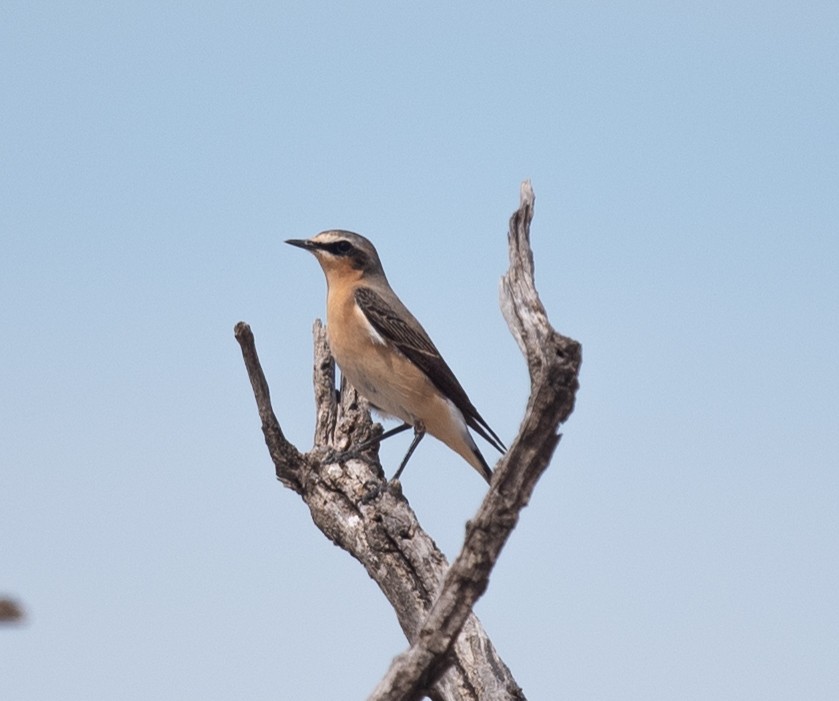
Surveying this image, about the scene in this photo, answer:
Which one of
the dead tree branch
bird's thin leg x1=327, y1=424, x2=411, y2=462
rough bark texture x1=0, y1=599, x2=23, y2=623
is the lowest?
rough bark texture x1=0, y1=599, x2=23, y2=623

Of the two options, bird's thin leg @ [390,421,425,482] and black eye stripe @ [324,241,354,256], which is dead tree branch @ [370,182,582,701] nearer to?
bird's thin leg @ [390,421,425,482]

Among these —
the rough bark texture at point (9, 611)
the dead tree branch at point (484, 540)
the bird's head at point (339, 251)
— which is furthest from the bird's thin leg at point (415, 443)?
the rough bark texture at point (9, 611)

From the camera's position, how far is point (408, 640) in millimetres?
8461

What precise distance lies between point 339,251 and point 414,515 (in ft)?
12.9

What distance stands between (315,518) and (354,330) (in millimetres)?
2379

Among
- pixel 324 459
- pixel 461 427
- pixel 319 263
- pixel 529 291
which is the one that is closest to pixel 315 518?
pixel 324 459

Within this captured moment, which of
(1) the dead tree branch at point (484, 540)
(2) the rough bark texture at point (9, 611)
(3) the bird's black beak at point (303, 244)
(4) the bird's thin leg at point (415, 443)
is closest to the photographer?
(2) the rough bark texture at point (9, 611)

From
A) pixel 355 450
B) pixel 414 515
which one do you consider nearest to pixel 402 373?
pixel 355 450

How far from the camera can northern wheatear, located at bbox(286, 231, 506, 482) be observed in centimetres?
1078

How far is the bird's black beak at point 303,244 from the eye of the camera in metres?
11.7

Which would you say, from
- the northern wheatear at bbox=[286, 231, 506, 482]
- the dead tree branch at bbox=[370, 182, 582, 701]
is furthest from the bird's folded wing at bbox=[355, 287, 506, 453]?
the dead tree branch at bbox=[370, 182, 582, 701]

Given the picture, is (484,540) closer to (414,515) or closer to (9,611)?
(9,611)

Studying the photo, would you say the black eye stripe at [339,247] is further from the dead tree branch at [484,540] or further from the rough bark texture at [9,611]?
the rough bark texture at [9,611]

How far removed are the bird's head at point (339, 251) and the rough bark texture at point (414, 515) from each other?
73 cm
